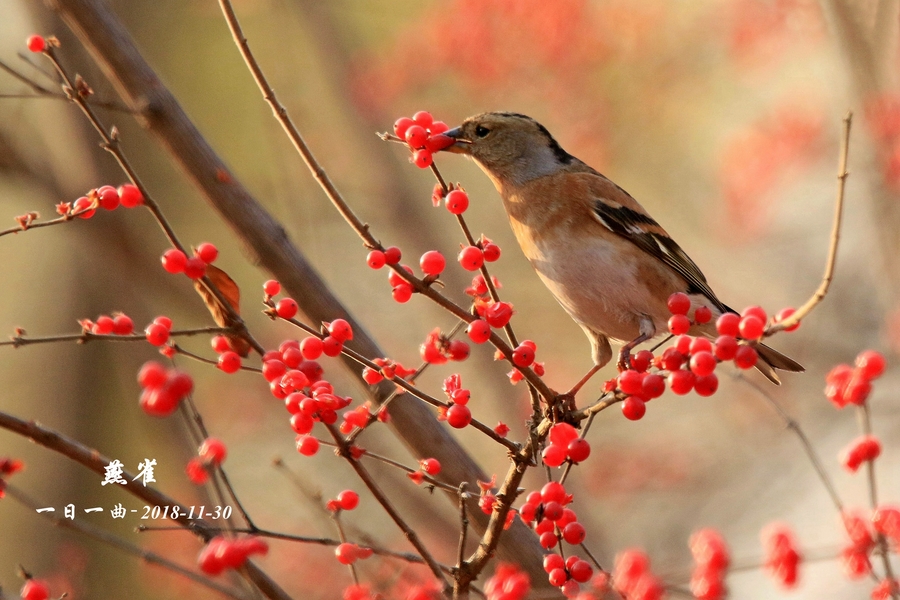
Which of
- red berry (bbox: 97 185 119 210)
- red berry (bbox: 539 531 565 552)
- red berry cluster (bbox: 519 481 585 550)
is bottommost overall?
red berry (bbox: 539 531 565 552)

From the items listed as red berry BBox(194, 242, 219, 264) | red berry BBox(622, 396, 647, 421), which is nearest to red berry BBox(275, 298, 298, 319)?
red berry BBox(194, 242, 219, 264)

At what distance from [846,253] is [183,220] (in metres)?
6.15

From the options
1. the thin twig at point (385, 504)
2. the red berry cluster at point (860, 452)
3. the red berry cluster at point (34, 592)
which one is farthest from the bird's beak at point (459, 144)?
the red berry cluster at point (34, 592)

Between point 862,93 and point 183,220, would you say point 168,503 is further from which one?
point 183,220

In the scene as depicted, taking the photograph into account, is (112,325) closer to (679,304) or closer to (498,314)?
(498,314)

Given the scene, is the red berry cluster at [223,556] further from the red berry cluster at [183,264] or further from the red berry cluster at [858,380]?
the red berry cluster at [858,380]

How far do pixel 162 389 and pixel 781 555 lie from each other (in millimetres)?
1424

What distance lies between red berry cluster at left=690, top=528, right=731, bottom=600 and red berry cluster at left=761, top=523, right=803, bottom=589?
97mm

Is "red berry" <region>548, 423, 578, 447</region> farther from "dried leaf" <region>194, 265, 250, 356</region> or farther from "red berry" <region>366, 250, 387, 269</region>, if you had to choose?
"dried leaf" <region>194, 265, 250, 356</region>

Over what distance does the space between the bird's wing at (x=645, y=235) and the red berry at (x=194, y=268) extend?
229 cm

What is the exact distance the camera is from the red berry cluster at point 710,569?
187 centimetres

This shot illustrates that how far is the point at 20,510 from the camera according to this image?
6.33m

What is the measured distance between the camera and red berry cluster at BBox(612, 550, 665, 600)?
6.37 ft

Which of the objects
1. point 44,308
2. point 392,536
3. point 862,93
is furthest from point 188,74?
point 862,93
